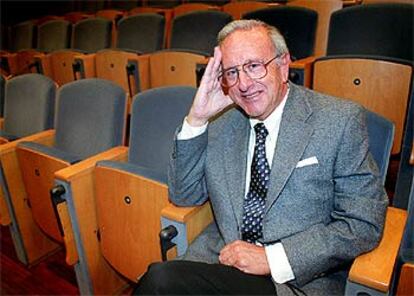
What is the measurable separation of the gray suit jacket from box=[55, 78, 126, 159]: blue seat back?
0.47 meters

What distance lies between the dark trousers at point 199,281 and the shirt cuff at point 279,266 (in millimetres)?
22

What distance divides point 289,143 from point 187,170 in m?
0.24

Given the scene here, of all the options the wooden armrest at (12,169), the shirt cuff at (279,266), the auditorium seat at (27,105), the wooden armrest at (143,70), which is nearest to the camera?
the shirt cuff at (279,266)

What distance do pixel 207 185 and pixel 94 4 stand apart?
173 inches

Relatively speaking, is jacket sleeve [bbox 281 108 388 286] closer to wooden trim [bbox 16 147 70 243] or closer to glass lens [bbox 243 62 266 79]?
glass lens [bbox 243 62 266 79]

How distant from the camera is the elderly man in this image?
0.75 meters

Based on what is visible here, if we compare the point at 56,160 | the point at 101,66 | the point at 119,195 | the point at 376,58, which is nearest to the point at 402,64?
the point at 376,58

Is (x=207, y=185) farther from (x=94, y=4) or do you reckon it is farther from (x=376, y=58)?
(x=94, y=4)

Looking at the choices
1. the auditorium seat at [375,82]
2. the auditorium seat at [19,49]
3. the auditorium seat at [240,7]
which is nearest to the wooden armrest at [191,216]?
the auditorium seat at [375,82]

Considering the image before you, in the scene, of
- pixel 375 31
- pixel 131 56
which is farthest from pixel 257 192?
pixel 131 56

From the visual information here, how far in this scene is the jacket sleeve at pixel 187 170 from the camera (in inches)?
36.2

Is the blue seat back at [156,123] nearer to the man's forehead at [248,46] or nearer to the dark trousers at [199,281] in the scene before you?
the man's forehead at [248,46]

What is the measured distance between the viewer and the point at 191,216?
93 centimetres

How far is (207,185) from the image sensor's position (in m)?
0.94
